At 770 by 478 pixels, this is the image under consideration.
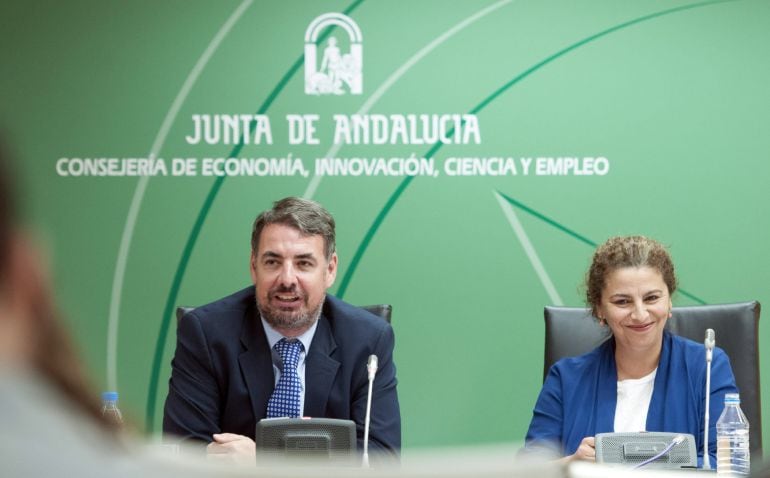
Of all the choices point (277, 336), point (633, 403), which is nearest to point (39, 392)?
point (277, 336)

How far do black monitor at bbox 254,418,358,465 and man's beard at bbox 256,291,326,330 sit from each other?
0.78 m

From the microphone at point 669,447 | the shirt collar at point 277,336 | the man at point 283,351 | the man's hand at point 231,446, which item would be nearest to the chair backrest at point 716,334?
the man at point 283,351

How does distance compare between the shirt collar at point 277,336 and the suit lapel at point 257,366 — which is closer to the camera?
the suit lapel at point 257,366

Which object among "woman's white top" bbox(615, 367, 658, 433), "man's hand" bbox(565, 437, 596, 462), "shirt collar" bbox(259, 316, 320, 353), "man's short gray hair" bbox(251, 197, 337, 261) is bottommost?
"man's hand" bbox(565, 437, 596, 462)

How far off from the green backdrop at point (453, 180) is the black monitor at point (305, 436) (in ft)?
6.17

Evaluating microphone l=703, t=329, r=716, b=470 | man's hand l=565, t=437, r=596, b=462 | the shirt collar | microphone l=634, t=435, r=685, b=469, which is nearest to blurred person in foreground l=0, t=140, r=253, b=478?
microphone l=634, t=435, r=685, b=469

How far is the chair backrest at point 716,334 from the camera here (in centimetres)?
330

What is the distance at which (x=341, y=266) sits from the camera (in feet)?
14.4

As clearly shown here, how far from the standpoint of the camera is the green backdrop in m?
4.35

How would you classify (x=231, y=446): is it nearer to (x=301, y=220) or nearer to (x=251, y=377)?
(x=251, y=377)

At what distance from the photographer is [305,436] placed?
98.0 inches

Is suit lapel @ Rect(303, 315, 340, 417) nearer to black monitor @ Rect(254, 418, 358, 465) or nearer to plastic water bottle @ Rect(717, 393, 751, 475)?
black monitor @ Rect(254, 418, 358, 465)

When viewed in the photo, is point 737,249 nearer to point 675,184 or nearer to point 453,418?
point 675,184

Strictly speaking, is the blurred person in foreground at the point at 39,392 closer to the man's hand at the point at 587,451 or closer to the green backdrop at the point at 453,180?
the man's hand at the point at 587,451
